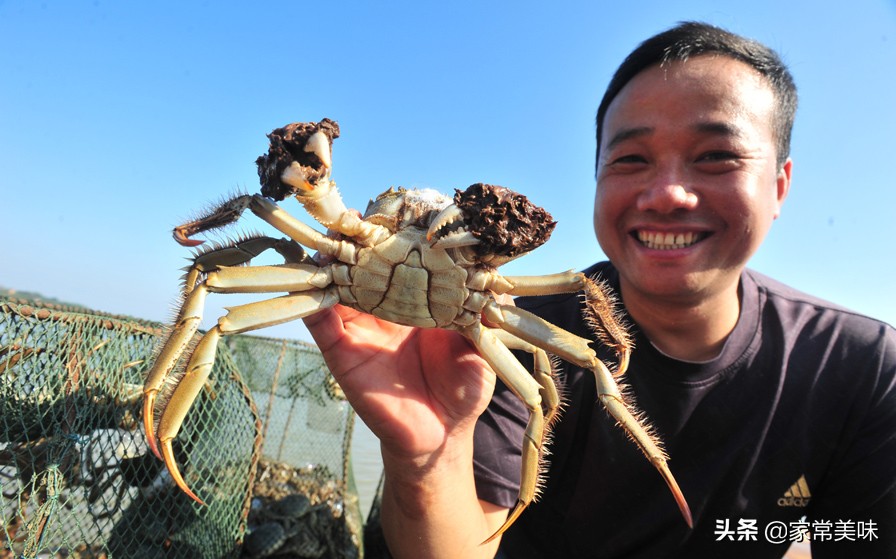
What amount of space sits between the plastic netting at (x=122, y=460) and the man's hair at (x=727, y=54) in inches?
135

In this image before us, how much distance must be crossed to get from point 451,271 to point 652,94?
5.37 feet

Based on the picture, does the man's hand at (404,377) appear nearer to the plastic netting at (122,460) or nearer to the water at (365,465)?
the plastic netting at (122,460)

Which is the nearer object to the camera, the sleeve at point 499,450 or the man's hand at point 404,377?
the man's hand at point 404,377

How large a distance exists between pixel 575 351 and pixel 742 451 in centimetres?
152

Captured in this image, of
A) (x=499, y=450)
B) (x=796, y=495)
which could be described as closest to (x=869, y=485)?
(x=796, y=495)

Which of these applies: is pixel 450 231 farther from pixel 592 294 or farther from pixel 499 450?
pixel 499 450

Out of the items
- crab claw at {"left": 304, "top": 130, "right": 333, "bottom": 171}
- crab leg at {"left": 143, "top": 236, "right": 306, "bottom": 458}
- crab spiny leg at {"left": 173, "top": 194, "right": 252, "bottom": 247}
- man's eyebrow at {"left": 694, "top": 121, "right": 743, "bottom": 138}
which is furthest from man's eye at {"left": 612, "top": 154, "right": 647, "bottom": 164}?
crab spiny leg at {"left": 173, "top": 194, "right": 252, "bottom": 247}

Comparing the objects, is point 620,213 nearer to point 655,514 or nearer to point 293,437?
point 655,514

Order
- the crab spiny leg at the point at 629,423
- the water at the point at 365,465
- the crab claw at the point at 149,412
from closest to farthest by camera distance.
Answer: the crab claw at the point at 149,412 → the crab spiny leg at the point at 629,423 → the water at the point at 365,465

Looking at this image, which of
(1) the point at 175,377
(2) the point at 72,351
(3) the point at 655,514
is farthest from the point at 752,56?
(2) the point at 72,351

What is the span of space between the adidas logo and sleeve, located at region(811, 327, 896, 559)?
15 centimetres

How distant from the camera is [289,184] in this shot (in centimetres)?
204

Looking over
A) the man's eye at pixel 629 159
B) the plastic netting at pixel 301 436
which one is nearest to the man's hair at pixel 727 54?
the man's eye at pixel 629 159

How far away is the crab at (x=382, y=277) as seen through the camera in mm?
1994
